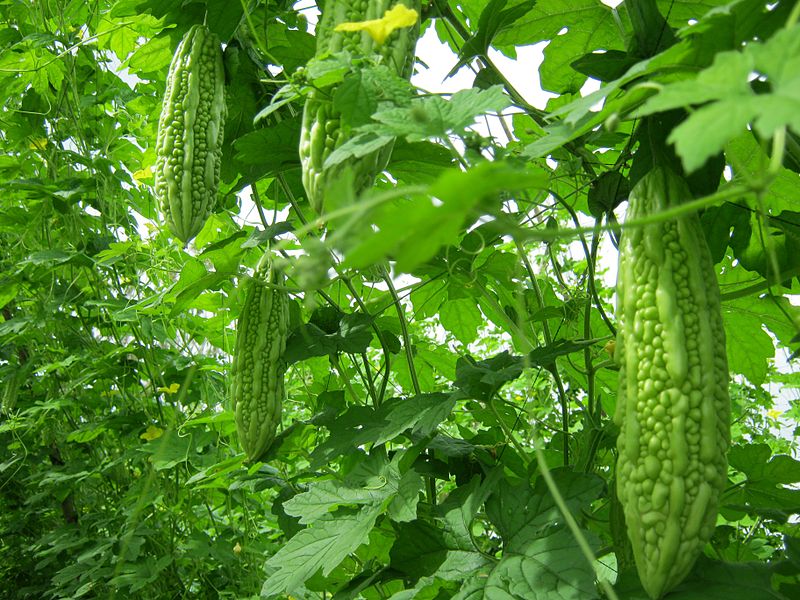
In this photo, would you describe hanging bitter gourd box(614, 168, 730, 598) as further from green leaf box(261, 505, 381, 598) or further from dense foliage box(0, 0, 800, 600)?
green leaf box(261, 505, 381, 598)

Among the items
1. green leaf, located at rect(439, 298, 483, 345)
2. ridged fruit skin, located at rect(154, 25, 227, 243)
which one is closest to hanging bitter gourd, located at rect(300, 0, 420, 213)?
ridged fruit skin, located at rect(154, 25, 227, 243)

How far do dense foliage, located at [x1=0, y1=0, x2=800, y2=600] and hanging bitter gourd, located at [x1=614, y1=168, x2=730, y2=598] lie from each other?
57 mm

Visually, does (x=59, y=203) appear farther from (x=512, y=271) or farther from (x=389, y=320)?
(x=512, y=271)

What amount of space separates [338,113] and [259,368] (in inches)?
16.9

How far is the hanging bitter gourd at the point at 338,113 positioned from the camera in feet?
2.40

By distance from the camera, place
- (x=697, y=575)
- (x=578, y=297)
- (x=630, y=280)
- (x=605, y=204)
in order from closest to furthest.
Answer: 1. (x=630, y=280)
2. (x=697, y=575)
3. (x=605, y=204)
4. (x=578, y=297)

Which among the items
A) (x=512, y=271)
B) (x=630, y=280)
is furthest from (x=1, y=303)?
(x=630, y=280)

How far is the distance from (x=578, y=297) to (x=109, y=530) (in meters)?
2.00

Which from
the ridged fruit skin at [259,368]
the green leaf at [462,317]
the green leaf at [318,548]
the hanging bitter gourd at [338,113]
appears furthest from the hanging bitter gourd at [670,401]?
the green leaf at [462,317]

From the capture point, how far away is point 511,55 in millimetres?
1228

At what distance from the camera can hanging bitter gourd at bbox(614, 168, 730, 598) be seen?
0.55 meters

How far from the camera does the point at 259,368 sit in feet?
3.42

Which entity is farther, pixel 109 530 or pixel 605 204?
pixel 109 530

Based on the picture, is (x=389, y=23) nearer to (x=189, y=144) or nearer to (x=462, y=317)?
(x=189, y=144)
